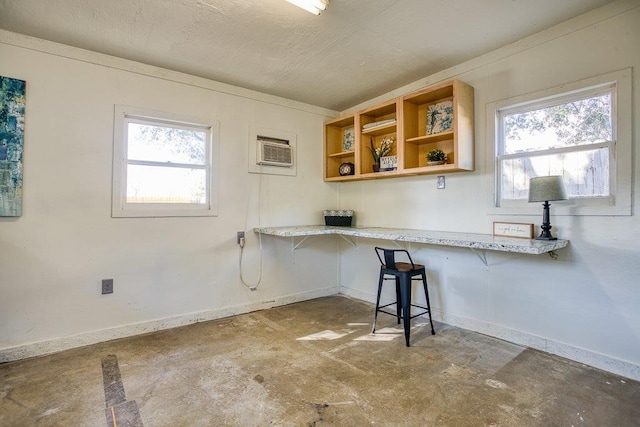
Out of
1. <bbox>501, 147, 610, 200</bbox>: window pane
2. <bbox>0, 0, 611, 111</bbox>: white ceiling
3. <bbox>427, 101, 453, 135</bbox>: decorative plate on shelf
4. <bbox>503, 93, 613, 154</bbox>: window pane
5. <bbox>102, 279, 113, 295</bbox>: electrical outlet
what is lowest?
<bbox>102, 279, 113, 295</bbox>: electrical outlet

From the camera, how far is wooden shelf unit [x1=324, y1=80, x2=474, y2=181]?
281 centimetres

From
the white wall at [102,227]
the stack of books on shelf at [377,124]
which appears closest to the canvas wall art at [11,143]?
the white wall at [102,227]

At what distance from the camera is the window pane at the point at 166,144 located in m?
2.96

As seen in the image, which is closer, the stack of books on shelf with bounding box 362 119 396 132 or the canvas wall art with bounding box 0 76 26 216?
the canvas wall art with bounding box 0 76 26 216

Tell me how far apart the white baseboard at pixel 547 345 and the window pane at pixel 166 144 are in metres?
2.96

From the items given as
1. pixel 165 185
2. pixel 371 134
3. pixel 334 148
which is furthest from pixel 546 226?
pixel 165 185

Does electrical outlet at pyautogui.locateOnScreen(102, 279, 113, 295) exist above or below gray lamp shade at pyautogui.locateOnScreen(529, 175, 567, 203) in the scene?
below

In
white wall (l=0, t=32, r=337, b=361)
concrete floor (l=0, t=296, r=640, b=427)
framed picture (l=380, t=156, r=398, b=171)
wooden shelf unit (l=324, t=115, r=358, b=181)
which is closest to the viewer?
concrete floor (l=0, t=296, r=640, b=427)

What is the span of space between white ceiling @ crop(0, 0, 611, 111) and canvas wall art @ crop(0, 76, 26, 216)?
460 millimetres

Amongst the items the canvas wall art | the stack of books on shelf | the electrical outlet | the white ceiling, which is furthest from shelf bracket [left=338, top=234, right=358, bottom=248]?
the canvas wall art

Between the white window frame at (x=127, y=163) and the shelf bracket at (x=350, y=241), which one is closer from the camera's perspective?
the white window frame at (x=127, y=163)

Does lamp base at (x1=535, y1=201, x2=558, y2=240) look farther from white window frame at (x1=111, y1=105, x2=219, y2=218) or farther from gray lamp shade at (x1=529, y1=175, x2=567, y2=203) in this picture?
white window frame at (x1=111, y1=105, x2=219, y2=218)

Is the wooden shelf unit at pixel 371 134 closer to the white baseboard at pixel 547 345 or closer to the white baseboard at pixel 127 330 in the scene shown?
the white baseboard at pixel 547 345

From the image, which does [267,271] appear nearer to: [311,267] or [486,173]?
[311,267]
